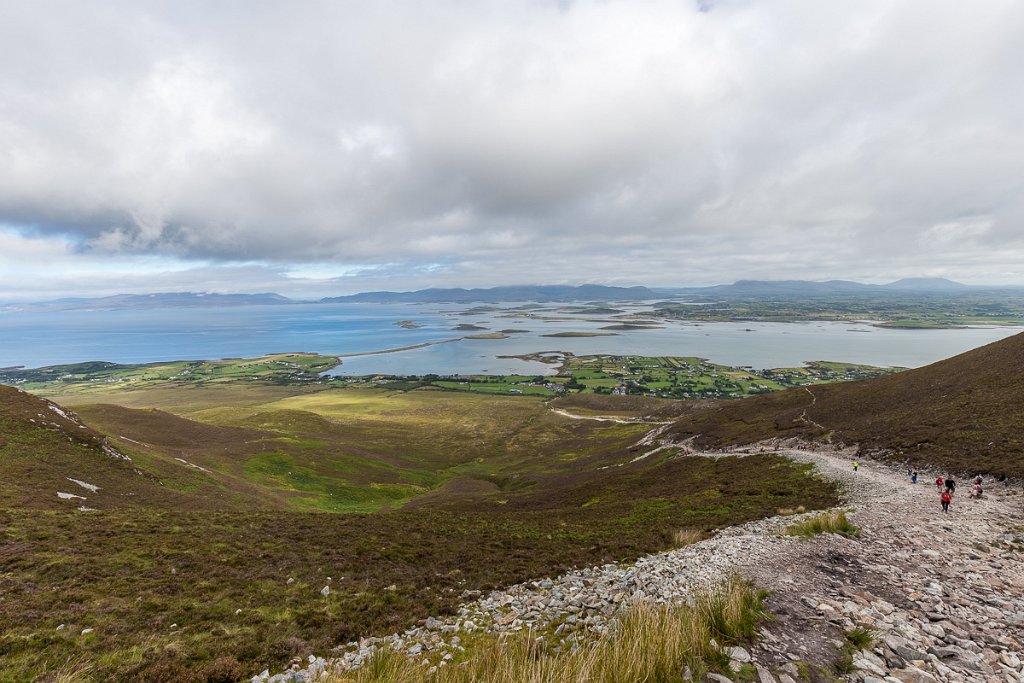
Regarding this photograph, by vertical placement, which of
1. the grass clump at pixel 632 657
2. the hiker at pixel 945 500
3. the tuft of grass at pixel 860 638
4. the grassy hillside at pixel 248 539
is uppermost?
the grass clump at pixel 632 657

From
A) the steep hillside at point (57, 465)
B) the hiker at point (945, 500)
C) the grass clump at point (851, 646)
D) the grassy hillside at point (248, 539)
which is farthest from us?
the steep hillside at point (57, 465)

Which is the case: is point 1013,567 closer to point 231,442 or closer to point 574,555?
point 574,555

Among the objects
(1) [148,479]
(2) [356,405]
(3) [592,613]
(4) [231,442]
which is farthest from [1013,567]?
(2) [356,405]

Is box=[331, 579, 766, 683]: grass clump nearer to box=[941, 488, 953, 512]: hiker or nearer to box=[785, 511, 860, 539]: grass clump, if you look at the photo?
box=[785, 511, 860, 539]: grass clump

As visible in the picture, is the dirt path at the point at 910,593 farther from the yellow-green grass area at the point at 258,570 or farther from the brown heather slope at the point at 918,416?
the brown heather slope at the point at 918,416

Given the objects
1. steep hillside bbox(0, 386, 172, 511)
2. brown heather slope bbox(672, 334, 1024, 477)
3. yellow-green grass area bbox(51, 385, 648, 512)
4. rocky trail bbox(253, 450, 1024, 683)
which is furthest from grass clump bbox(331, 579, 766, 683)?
yellow-green grass area bbox(51, 385, 648, 512)

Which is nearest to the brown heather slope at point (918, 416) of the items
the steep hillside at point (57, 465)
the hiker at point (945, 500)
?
the hiker at point (945, 500)

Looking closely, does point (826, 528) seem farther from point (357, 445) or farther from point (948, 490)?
point (357, 445)
